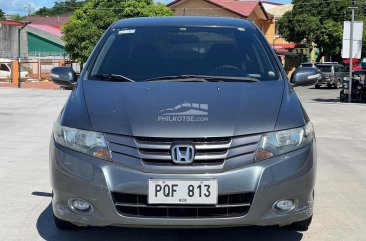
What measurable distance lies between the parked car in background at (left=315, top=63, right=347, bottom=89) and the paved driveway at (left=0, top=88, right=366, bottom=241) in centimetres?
2415

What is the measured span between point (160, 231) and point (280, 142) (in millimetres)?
1406

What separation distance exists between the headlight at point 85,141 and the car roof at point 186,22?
1809mm

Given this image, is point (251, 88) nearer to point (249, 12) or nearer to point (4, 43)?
point (249, 12)

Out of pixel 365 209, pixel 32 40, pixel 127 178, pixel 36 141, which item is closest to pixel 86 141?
pixel 127 178

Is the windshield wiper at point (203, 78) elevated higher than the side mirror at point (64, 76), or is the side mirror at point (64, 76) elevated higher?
the windshield wiper at point (203, 78)

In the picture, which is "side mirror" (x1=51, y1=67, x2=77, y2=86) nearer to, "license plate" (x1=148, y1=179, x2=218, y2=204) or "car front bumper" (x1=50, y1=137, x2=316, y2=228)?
"car front bumper" (x1=50, y1=137, x2=316, y2=228)

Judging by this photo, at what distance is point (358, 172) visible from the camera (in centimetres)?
739

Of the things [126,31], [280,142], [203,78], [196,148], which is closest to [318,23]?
[126,31]

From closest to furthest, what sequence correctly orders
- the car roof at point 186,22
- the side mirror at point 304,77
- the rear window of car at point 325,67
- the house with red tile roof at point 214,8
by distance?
1. the car roof at point 186,22
2. the side mirror at point 304,77
3. the rear window of car at point 325,67
4. the house with red tile roof at point 214,8

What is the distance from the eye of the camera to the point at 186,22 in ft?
18.0

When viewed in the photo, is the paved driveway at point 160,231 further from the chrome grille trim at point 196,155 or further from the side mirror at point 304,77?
the side mirror at point 304,77

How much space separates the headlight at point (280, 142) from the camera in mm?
3729

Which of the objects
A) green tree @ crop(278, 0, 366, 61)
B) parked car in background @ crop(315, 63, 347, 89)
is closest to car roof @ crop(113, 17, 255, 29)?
parked car in background @ crop(315, 63, 347, 89)

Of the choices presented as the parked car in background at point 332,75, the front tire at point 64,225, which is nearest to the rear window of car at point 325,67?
A: the parked car in background at point 332,75
